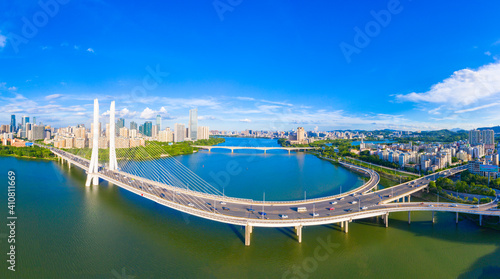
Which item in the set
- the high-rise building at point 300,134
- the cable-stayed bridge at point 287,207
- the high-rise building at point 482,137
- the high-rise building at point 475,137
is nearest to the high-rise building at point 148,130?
the high-rise building at point 300,134

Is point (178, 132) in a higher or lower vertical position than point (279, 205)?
higher

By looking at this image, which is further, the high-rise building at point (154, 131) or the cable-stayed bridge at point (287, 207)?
the high-rise building at point (154, 131)

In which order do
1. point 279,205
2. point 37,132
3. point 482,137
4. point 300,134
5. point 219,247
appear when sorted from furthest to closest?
1. point 300,134
2. point 37,132
3. point 482,137
4. point 279,205
5. point 219,247

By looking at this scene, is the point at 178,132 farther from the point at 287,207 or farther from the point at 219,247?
the point at 219,247

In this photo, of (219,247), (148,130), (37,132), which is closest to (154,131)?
(148,130)

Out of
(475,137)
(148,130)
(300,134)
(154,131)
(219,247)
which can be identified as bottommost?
(219,247)

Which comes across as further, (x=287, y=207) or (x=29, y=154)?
(x=29, y=154)

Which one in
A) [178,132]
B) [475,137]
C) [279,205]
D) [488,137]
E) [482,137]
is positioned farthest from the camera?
[178,132]

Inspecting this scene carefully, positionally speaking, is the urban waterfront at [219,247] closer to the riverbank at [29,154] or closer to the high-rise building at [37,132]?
the riverbank at [29,154]
